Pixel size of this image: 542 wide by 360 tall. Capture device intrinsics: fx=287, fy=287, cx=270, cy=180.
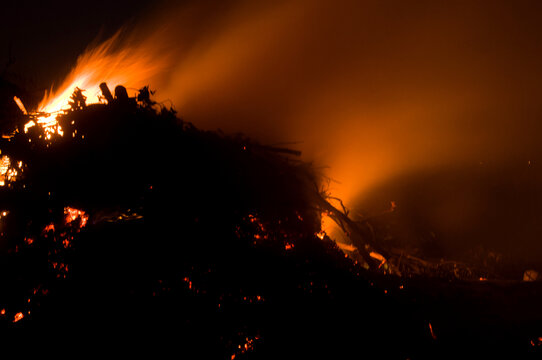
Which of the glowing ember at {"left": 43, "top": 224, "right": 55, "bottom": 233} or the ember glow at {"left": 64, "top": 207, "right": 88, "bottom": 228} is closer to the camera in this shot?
the glowing ember at {"left": 43, "top": 224, "right": 55, "bottom": 233}

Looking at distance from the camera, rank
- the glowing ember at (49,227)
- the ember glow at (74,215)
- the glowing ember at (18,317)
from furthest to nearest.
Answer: the ember glow at (74,215)
the glowing ember at (49,227)
the glowing ember at (18,317)

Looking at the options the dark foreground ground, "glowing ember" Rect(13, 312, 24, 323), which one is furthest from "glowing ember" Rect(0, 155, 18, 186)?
"glowing ember" Rect(13, 312, 24, 323)

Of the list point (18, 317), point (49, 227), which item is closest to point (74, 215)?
point (49, 227)

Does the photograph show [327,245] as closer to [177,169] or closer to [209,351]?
[209,351]

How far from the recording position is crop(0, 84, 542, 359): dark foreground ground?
294 cm

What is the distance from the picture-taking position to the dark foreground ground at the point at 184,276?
294 cm

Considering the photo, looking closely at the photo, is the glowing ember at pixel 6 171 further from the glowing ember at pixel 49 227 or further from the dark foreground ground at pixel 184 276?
the glowing ember at pixel 49 227

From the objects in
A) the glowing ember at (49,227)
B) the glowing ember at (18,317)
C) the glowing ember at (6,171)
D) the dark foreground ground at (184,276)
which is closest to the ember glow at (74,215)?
the dark foreground ground at (184,276)

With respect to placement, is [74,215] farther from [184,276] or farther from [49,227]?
[184,276]

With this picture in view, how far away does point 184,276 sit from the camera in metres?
3.22

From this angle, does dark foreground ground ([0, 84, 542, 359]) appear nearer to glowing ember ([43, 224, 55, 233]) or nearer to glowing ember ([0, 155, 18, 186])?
glowing ember ([43, 224, 55, 233])

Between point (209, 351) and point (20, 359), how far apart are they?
5.72ft

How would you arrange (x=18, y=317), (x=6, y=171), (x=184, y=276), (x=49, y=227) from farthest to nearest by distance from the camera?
(x=6, y=171), (x=49, y=227), (x=184, y=276), (x=18, y=317)

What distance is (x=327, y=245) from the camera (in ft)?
14.1
